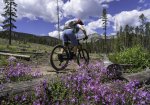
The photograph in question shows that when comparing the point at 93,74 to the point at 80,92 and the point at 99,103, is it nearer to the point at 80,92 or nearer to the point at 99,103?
A: the point at 80,92

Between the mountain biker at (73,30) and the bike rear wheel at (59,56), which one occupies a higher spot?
the mountain biker at (73,30)

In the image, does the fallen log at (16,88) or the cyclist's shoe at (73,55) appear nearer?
the fallen log at (16,88)

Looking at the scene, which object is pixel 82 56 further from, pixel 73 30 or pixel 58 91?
pixel 58 91

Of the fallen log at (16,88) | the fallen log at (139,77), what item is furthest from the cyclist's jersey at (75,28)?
the fallen log at (16,88)

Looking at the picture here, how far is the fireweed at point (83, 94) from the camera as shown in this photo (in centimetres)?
745

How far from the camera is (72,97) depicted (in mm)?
7887

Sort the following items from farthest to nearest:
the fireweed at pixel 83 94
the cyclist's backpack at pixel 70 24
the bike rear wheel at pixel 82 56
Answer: the bike rear wheel at pixel 82 56, the cyclist's backpack at pixel 70 24, the fireweed at pixel 83 94

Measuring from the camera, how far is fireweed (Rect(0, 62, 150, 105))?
7.45 m

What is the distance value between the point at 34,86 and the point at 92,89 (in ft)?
5.38

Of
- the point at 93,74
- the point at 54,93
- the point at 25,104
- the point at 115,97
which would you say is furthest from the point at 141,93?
the point at 93,74

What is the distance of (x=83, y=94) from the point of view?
315 inches

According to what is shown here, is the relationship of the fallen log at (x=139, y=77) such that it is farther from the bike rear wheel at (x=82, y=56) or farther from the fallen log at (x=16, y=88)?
the bike rear wheel at (x=82, y=56)

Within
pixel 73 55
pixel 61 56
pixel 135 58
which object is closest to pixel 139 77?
pixel 73 55

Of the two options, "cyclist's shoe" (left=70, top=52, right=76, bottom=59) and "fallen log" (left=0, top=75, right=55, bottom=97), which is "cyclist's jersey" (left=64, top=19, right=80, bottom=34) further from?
"fallen log" (left=0, top=75, right=55, bottom=97)
